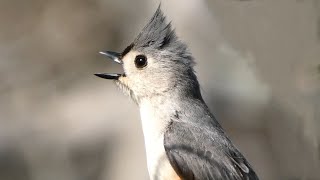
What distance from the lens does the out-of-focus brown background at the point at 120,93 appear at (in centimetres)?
536

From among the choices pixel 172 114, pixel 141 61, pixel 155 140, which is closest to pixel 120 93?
pixel 141 61

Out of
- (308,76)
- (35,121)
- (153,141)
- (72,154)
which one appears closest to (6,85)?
(35,121)

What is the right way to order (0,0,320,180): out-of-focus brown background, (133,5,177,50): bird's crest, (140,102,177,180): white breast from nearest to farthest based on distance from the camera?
(140,102,177,180): white breast < (133,5,177,50): bird's crest < (0,0,320,180): out-of-focus brown background

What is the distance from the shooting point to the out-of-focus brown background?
5355 mm

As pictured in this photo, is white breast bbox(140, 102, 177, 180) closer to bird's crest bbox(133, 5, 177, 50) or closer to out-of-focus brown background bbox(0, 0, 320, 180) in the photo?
bird's crest bbox(133, 5, 177, 50)

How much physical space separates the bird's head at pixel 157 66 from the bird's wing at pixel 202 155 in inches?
9.2

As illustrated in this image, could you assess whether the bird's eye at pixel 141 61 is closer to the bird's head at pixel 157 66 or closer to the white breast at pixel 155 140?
the bird's head at pixel 157 66

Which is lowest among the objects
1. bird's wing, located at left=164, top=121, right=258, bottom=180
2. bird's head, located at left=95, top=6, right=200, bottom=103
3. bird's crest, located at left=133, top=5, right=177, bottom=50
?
bird's wing, located at left=164, top=121, right=258, bottom=180

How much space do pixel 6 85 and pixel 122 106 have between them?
931mm

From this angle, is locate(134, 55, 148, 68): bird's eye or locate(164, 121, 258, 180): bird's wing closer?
locate(164, 121, 258, 180): bird's wing

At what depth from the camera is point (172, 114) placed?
3637mm

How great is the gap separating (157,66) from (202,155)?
53 cm

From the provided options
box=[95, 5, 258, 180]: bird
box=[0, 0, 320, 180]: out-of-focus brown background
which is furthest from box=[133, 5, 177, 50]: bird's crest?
box=[0, 0, 320, 180]: out-of-focus brown background

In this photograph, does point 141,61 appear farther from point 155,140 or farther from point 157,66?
point 155,140
